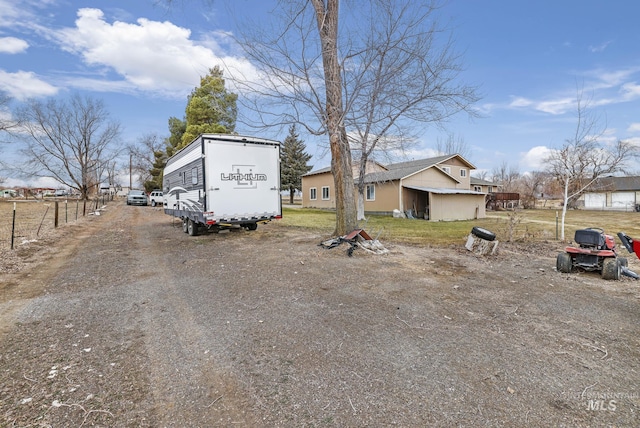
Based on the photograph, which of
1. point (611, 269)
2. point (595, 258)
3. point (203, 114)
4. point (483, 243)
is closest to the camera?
point (611, 269)

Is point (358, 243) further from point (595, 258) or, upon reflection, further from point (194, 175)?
point (194, 175)

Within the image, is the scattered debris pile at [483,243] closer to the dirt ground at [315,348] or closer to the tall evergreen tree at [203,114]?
the dirt ground at [315,348]

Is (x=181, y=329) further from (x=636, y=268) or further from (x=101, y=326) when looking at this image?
(x=636, y=268)

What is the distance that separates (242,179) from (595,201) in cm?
4793

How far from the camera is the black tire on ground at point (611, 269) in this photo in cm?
585

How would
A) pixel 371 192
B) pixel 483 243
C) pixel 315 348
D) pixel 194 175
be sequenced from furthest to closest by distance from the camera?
pixel 371 192 → pixel 194 175 → pixel 483 243 → pixel 315 348

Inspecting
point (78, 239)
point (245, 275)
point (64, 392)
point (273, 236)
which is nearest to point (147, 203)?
point (78, 239)

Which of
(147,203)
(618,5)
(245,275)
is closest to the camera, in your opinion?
(245,275)

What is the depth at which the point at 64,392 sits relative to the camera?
8.11ft

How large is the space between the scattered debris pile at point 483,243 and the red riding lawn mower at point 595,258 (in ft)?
5.75

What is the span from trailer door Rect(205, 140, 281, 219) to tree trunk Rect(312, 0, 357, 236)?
2.37 m

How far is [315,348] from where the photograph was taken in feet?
10.6

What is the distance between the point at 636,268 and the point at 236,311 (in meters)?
8.61

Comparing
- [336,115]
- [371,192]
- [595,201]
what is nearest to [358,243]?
[336,115]
